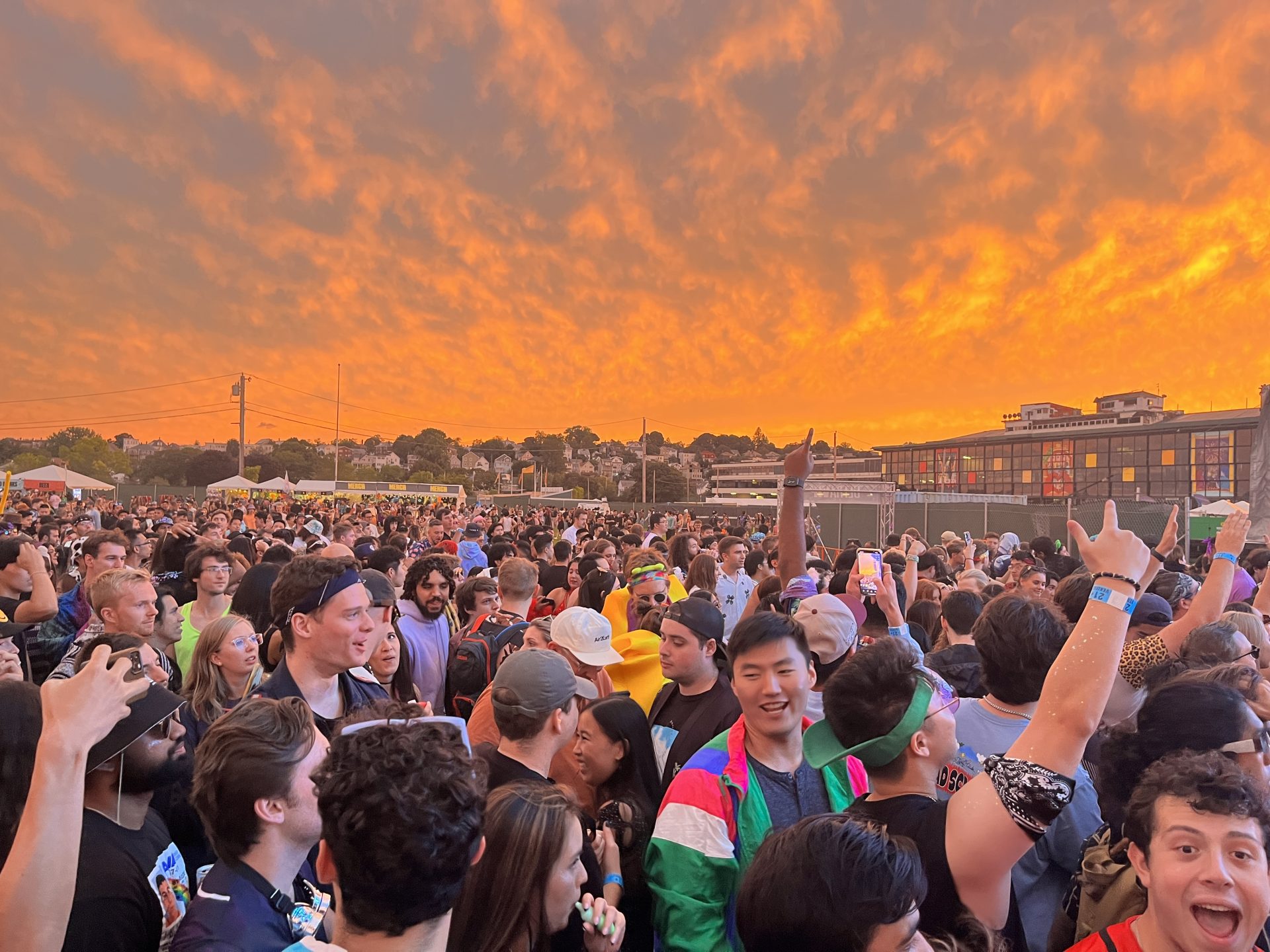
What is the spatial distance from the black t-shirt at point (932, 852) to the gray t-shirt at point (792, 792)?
561 millimetres

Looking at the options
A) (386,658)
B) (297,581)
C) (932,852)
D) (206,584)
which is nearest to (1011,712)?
(932,852)

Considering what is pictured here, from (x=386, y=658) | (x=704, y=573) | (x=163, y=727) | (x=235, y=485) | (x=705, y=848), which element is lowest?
(x=705, y=848)

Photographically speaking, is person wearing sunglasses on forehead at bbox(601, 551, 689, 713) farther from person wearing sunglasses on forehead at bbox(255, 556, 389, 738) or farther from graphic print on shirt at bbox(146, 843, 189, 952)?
graphic print on shirt at bbox(146, 843, 189, 952)

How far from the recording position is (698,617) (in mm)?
3838

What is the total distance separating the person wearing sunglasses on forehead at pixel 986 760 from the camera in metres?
1.84

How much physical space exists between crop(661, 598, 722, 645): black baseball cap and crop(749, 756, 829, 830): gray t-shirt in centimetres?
104

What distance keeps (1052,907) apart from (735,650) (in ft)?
4.29

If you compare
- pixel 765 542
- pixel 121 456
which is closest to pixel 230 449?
pixel 121 456

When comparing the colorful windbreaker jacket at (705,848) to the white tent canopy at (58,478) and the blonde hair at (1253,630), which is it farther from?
the white tent canopy at (58,478)

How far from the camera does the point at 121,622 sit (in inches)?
183

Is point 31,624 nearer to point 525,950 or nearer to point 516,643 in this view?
point 516,643

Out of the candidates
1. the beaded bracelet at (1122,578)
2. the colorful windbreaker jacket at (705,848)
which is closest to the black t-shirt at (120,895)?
the colorful windbreaker jacket at (705,848)

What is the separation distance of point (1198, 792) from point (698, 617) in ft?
7.32

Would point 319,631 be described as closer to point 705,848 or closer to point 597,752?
point 597,752
